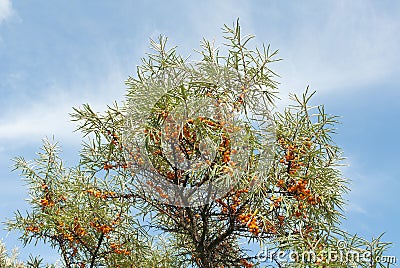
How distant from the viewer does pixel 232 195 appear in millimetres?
2438

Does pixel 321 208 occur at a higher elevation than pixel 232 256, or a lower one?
higher

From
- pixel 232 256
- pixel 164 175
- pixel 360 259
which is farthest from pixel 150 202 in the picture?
pixel 360 259

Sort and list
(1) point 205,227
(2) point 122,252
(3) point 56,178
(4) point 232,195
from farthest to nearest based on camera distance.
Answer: (3) point 56,178 < (2) point 122,252 < (1) point 205,227 < (4) point 232,195

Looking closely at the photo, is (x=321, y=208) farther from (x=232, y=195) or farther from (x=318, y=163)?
(x=232, y=195)

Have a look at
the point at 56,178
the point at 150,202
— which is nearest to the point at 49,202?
the point at 56,178

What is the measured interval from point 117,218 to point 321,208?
1.35m

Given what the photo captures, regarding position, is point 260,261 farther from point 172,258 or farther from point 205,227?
point 172,258

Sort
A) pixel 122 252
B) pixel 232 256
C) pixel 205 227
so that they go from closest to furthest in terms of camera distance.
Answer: pixel 205 227, pixel 232 256, pixel 122 252

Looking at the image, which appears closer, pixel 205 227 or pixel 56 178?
pixel 205 227

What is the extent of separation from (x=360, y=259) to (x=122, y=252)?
5.33 ft

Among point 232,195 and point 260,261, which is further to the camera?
point 260,261

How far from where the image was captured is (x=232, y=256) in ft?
9.46

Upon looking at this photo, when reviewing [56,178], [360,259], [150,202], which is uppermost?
[56,178]

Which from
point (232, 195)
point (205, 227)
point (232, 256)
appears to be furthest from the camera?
point (232, 256)
